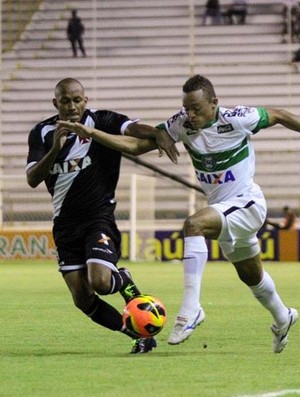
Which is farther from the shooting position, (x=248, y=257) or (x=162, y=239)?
(x=162, y=239)

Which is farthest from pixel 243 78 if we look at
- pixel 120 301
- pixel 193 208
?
pixel 120 301

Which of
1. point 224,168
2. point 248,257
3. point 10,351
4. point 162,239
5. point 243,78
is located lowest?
point 162,239

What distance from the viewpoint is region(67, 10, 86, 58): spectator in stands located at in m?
33.0

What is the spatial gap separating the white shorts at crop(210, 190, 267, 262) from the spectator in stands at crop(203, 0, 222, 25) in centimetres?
2559

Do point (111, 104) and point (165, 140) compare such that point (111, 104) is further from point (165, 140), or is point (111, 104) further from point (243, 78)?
point (165, 140)

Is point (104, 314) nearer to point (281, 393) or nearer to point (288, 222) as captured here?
point (281, 393)

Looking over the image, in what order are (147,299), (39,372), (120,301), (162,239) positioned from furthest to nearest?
(162,239)
(120,301)
(147,299)
(39,372)

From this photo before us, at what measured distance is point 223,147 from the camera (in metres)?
8.41

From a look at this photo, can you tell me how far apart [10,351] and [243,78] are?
25381 mm

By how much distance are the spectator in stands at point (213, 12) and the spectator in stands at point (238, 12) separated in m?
0.26

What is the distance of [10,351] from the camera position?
855 centimetres

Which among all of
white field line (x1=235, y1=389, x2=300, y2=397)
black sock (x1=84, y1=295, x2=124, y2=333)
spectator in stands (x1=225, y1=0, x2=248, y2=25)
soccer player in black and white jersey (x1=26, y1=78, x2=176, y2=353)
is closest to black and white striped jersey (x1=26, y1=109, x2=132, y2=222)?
soccer player in black and white jersey (x1=26, y1=78, x2=176, y2=353)

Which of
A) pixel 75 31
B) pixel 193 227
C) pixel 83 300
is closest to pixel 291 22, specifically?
pixel 75 31

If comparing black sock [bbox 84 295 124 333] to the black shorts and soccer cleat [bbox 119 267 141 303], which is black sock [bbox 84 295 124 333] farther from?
the black shorts
